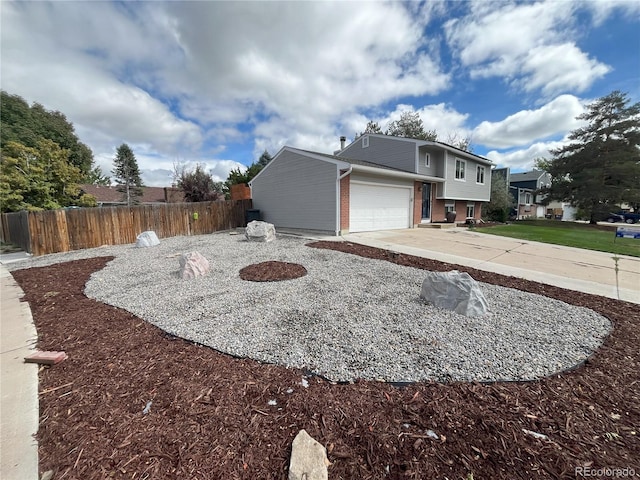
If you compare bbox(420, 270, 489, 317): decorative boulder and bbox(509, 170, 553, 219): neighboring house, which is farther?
bbox(509, 170, 553, 219): neighboring house

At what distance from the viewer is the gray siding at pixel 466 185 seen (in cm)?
1627

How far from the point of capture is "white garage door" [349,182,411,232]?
37.6ft

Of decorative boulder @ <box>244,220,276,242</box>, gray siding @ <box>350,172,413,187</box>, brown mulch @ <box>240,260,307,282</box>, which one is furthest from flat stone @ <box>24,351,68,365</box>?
gray siding @ <box>350,172,413,187</box>

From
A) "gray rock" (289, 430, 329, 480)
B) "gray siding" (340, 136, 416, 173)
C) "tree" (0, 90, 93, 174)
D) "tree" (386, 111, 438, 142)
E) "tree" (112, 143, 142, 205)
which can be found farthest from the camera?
"tree" (386, 111, 438, 142)

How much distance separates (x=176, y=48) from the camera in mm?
8250

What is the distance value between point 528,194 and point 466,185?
1098 inches

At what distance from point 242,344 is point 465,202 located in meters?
20.6

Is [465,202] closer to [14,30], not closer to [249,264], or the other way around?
[249,264]

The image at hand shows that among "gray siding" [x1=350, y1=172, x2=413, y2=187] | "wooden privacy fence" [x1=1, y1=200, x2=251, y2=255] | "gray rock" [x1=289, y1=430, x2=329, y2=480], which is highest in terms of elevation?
"gray siding" [x1=350, y1=172, x2=413, y2=187]

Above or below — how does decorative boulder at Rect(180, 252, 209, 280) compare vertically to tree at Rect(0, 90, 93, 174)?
below

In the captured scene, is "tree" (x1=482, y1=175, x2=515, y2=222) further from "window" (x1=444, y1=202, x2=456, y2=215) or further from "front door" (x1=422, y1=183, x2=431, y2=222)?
"front door" (x1=422, y1=183, x2=431, y2=222)

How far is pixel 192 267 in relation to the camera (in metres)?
5.46

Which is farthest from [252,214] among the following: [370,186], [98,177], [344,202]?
[98,177]

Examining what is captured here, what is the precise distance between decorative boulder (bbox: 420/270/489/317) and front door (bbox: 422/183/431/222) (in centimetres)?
1283
